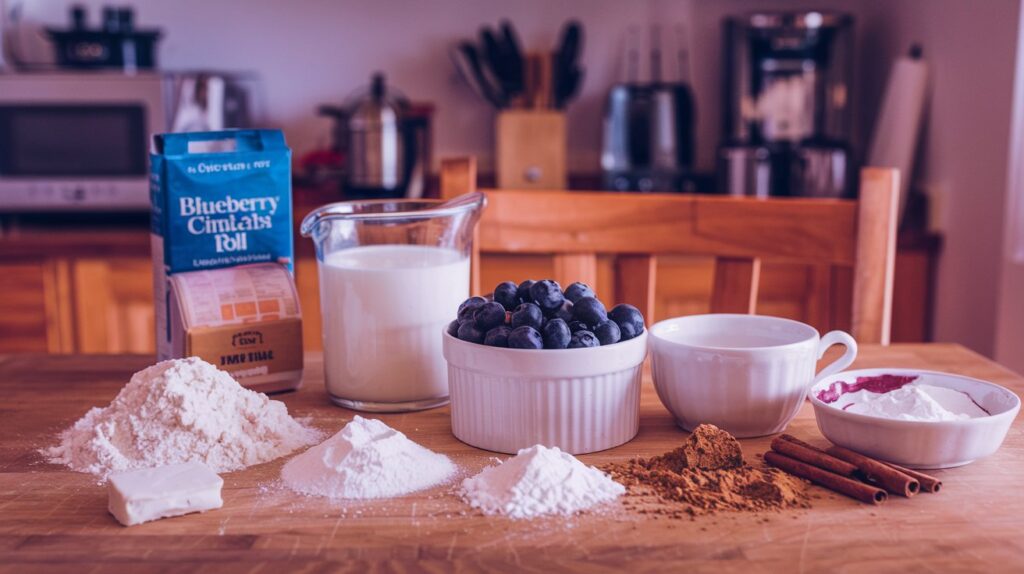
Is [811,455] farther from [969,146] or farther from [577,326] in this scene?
[969,146]

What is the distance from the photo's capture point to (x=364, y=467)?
2.61 ft

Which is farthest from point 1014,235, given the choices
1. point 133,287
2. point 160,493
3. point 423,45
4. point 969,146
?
point 133,287

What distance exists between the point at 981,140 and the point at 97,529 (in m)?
1.90

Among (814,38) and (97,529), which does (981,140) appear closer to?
(814,38)

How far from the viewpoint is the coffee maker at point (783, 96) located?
2.32 m

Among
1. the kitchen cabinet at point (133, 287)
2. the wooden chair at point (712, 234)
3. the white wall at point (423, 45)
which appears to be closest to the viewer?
the wooden chair at point (712, 234)

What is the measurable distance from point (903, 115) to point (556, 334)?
1.73m

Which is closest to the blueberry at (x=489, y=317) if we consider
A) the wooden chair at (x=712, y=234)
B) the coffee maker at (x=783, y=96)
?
the wooden chair at (x=712, y=234)

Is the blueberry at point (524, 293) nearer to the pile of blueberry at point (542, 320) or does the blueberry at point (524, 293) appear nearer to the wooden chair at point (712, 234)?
the pile of blueberry at point (542, 320)

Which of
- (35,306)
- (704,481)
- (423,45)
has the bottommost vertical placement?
(35,306)

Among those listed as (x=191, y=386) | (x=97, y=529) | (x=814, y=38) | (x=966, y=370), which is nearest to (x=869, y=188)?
(x=966, y=370)

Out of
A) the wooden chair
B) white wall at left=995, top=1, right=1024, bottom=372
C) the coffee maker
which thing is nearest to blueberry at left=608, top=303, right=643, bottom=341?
the wooden chair

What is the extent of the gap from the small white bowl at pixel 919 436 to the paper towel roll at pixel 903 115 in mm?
1575

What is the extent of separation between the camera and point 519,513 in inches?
29.0
